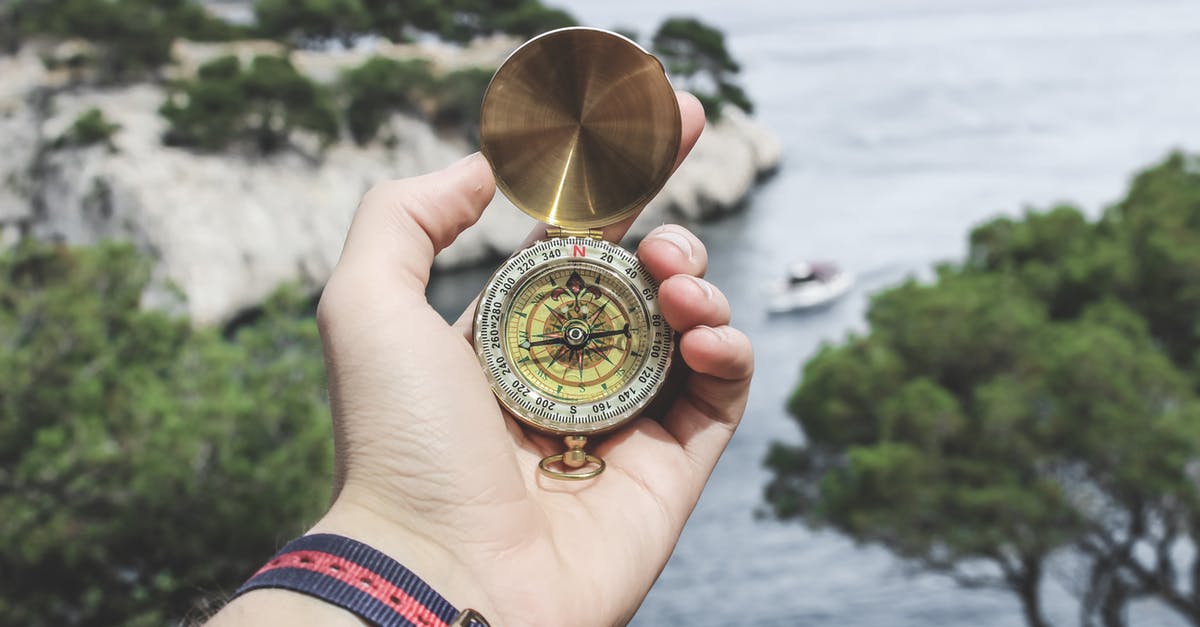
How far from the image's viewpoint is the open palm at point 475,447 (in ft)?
5.99

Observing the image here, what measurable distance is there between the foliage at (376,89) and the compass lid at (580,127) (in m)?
19.5

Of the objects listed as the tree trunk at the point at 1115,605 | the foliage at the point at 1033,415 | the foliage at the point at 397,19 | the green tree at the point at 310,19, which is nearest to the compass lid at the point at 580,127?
the foliage at the point at 1033,415

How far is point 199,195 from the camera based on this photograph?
60.4 ft

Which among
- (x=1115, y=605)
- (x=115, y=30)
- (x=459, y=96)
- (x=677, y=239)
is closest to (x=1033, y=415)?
(x=1115, y=605)

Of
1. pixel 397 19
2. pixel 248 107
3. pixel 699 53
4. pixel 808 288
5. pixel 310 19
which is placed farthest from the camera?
pixel 397 19

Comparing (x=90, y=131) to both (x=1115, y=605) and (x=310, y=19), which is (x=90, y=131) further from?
(x=1115, y=605)

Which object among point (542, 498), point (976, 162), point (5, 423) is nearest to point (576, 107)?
point (542, 498)

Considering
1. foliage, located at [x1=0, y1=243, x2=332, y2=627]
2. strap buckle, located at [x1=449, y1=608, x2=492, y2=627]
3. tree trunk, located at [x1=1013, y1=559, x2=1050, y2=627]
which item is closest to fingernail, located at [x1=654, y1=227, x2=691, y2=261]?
strap buckle, located at [x1=449, y1=608, x2=492, y2=627]

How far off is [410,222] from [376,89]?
1983 centimetres

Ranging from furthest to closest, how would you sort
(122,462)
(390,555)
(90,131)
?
1. (90,131)
2. (122,462)
3. (390,555)

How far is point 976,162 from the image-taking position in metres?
23.7

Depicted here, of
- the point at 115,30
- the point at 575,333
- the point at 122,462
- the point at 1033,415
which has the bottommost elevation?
the point at 122,462

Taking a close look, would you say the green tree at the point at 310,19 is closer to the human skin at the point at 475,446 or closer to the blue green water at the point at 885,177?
the blue green water at the point at 885,177

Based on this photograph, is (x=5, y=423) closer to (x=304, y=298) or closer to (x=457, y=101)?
(x=304, y=298)
